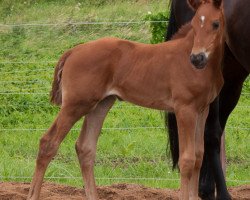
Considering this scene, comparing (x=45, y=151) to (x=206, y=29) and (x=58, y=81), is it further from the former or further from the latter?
(x=206, y=29)

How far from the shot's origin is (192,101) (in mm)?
5258

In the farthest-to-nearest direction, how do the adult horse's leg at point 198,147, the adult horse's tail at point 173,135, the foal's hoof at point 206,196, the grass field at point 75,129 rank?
1. the grass field at point 75,129
2. the adult horse's tail at point 173,135
3. the foal's hoof at point 206,196
4. the adult horse's leg at point 198,147

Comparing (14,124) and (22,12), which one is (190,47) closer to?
(14,124)

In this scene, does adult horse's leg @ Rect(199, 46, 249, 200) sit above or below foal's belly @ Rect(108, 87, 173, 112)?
below

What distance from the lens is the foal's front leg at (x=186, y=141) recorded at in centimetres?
523

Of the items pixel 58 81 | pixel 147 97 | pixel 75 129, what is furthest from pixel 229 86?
pixel 75 129

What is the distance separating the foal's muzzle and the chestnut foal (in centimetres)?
21

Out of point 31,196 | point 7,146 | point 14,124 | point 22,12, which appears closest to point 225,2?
point 31,196

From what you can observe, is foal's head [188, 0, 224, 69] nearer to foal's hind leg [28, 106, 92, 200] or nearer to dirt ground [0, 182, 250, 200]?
foal's hind leg [28, 106, 92, 200]

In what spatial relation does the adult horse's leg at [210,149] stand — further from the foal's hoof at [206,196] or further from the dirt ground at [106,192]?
the dirt ground at [106,192]

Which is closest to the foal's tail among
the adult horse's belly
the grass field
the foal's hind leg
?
the foal's hind leg

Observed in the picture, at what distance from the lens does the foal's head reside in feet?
16.4

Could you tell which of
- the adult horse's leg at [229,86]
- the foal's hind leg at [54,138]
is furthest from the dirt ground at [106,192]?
the foal's hind leg at [54,138]

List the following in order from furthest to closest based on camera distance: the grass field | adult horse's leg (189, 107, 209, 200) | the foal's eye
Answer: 1. the grass field
2. adult horse's leg (189, 107, 209, 200)
3. the foal's eye
